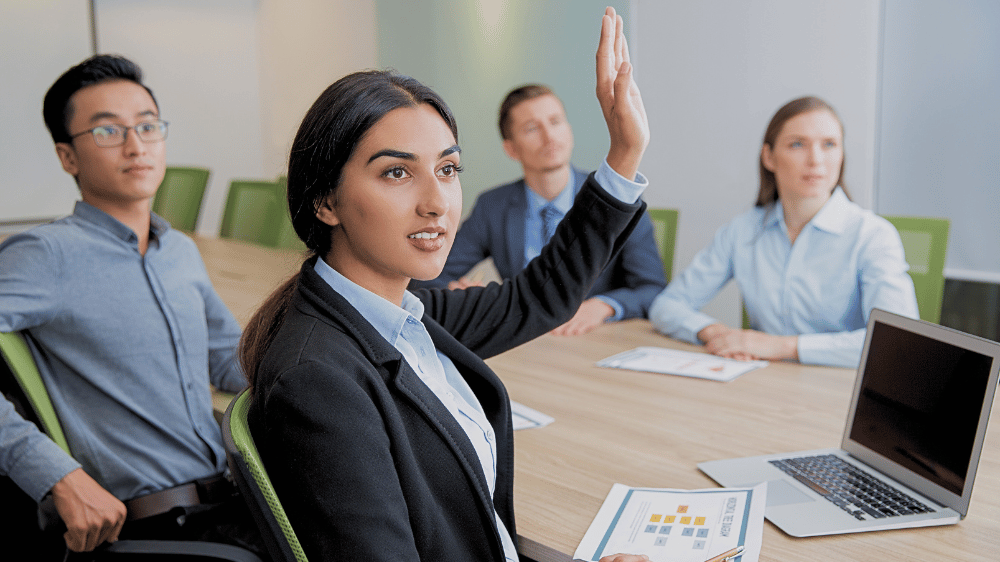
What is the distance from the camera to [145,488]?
1591 mm

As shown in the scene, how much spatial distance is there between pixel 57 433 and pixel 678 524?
1126 mm

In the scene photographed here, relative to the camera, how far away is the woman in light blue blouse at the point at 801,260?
211 centimetres

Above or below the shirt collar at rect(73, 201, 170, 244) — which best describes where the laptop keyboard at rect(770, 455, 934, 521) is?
below

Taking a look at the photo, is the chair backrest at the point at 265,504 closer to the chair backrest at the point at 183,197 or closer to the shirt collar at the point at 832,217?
the shirt collar at the point at 832,217

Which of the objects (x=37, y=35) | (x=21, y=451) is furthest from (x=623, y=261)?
(x=37, y=35)

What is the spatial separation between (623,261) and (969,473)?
1779 mm

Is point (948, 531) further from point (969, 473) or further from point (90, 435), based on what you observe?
point (90, 435)

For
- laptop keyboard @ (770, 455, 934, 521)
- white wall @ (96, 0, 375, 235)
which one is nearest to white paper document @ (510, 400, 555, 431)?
laptop keyboard @ (770, 455, 934, 521)

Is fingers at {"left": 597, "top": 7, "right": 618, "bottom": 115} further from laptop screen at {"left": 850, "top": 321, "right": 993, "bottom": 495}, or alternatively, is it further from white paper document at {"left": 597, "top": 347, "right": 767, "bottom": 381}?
white paper document at {"left": 597, "top": 347, "right": 767, "bottom": 381}

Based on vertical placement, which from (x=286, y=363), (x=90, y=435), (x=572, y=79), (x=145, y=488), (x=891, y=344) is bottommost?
(x=145, y=488)

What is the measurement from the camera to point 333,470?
2.62 ft

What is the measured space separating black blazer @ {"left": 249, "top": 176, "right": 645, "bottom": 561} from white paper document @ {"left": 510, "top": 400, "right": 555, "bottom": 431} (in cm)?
50

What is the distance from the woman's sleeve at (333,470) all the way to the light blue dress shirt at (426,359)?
0.55 ft

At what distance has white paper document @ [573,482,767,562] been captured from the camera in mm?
1107
